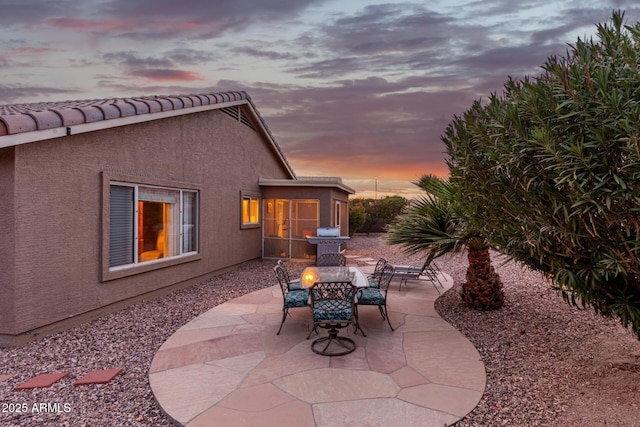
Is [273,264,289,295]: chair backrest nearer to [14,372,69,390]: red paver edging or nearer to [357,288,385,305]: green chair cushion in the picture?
[357,288,385,305]: green chair cushion

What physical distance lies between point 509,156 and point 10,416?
5.64 metres

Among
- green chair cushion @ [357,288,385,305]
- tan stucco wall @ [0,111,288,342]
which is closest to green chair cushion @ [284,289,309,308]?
green chair cushion @ [357,288,385,305]

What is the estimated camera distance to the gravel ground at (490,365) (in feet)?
11.9

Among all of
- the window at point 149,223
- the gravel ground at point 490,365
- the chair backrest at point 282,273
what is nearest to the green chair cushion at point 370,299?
the chair backrest at point 282,273

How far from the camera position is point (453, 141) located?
5.23 metres

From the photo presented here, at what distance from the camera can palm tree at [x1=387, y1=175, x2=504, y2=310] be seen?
6.89 meters

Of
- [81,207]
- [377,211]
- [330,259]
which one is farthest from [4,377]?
[377,211]

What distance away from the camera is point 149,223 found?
8.34 m

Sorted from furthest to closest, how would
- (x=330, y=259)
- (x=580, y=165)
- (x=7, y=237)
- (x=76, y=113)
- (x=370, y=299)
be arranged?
(x=330, y=259), (x=370, y=299), (x=76, y=113), (x=7, y=237), (x=580, y=165)

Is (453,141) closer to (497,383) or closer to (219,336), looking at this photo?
(497,383)

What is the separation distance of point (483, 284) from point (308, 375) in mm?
4420

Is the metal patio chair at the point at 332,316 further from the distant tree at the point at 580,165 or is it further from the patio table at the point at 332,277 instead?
the distant tree at the point at 580,165

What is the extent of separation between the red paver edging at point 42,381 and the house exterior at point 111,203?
1.44 metres

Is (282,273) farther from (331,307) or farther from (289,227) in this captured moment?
(289,227)
